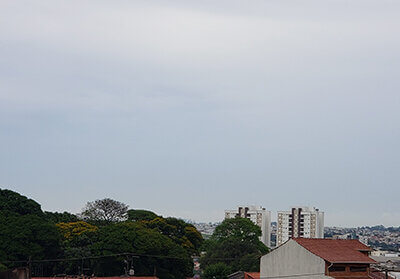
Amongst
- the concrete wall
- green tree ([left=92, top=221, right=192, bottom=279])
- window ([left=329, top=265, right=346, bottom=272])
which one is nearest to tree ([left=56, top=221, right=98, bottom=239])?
green tree ([left=92, top=221, right=192, bottom=279])

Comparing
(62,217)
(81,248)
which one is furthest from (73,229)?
(62,217)

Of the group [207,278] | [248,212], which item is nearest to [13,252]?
[207,278]

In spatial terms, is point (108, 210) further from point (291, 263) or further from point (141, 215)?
point (291, 263)

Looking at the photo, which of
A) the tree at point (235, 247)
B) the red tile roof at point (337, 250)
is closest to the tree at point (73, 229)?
the tree at point (235, 247)

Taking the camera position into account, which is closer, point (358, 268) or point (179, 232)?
point (358, 268)

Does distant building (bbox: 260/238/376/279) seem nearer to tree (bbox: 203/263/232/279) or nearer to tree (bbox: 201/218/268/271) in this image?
tree (bbox: 203/263/232/279)

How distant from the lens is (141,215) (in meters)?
67.9

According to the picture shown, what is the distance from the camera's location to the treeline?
47.2 m

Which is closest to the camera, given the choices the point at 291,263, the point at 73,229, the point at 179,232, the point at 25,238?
the point at 291,263

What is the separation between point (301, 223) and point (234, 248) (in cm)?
10958

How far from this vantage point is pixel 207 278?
49781 millimetres

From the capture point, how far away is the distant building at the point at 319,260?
3644 cm

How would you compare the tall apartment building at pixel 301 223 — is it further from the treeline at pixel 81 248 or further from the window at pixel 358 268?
the window at pixel 358 268

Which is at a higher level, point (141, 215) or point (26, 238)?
point (141, 215)
